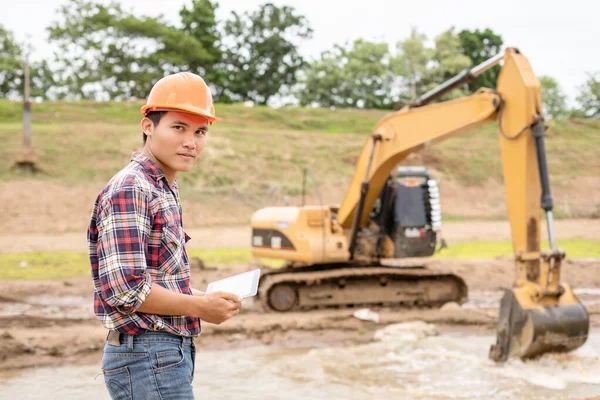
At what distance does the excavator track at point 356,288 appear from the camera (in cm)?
1020

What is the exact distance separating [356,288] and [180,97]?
836 centimetres

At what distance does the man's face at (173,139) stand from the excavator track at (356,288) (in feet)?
25.7

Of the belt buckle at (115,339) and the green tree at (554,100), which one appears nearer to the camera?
the belt buckle at (115,339)

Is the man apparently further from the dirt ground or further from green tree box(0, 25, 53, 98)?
green tree box(0, 25, 53, 98)

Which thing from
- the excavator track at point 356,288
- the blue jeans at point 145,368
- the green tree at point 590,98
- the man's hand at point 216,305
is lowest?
the excavator track at point 356,288

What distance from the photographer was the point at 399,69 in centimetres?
4784

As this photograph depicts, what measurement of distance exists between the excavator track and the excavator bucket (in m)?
3.50

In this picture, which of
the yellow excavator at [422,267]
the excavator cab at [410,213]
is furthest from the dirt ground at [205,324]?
the excavator cab at [410,213]

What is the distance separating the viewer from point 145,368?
2.19 metres

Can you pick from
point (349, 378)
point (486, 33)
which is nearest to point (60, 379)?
point (349, 378)

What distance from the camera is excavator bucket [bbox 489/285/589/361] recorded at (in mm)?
6578

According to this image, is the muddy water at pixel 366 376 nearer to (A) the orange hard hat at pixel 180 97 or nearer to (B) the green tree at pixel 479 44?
(A) the orange hard hat at pixel 180 97

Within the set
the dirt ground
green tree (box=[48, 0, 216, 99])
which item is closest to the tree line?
green tree (box=[48, 0, 216, 99])

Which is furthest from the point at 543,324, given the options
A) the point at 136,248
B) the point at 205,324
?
the point at 136,248
